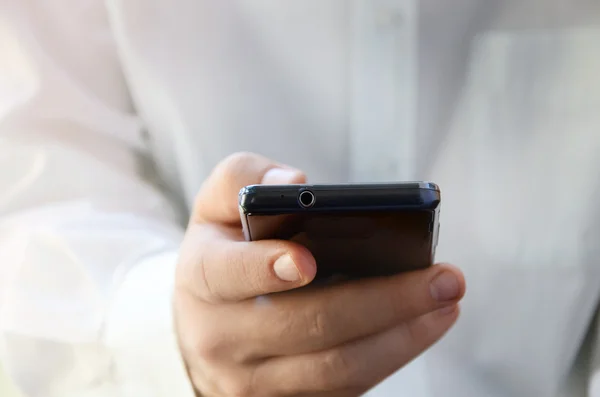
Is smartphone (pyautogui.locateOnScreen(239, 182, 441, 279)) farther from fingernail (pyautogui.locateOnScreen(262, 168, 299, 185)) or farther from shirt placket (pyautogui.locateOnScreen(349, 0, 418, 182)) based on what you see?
shirt placket (pyautogui.locateOnScreen(349, 0, 418, 182))

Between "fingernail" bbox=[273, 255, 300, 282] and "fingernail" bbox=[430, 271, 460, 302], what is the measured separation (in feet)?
0.33

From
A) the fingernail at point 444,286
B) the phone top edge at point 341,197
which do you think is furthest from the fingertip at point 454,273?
the phone top edge at point 341,197

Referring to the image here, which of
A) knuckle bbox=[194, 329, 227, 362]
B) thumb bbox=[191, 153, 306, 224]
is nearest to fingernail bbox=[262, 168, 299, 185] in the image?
thumb bbox=[191, 153, 306, 224]

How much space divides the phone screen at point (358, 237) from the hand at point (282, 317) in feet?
0.04

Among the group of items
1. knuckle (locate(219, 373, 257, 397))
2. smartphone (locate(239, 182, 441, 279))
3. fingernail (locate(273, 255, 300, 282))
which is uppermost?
smartphone (locate(239, 182, 441, 279))

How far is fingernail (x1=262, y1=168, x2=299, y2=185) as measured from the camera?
31 cm

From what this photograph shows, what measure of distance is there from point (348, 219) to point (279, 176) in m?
0.10

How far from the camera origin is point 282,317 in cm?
30

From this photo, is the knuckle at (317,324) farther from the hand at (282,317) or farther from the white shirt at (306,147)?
the white shirt at (306,147)

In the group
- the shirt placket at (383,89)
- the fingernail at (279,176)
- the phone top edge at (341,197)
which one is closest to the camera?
the phone top edge at (341,197)

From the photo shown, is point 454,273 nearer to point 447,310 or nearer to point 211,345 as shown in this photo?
point 447,310

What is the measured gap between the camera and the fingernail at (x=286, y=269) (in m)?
0.24

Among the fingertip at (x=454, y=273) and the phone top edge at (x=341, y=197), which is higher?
the phone top edge at (x=341, y=197)

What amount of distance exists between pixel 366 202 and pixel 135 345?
0.24m
